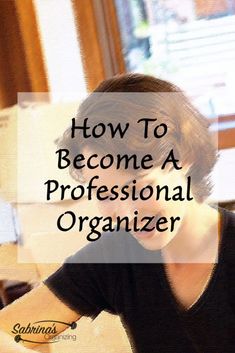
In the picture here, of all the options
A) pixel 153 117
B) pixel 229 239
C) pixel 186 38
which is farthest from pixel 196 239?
pixel 186 38

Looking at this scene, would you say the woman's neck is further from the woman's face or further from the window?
the window

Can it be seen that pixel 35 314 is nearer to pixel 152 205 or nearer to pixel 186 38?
pixel 152 205

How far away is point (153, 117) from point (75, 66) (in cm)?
18

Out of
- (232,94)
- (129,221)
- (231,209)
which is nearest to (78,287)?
(129,221)

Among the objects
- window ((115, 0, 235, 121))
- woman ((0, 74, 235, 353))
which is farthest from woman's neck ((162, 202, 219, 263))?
window ((115, 0, 235, 121))

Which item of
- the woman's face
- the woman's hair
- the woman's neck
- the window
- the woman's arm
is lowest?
the woman's arm

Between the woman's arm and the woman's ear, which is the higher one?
the woman's ear

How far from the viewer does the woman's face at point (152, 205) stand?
0.62 m

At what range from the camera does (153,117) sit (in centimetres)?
60

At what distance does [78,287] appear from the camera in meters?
0.70

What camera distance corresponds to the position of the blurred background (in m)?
0.68

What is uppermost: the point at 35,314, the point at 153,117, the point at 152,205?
the point at 153,117

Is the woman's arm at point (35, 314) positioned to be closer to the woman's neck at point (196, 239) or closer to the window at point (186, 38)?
the woman's neck at point (196, 239)

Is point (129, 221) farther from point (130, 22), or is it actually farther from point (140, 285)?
point (130, 22)
